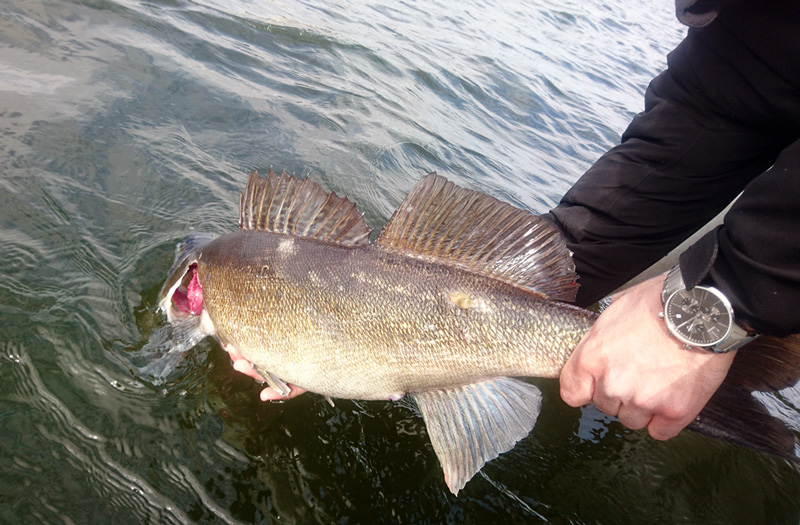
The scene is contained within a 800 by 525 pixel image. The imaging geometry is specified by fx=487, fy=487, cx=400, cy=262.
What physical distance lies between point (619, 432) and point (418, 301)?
1.96 meters

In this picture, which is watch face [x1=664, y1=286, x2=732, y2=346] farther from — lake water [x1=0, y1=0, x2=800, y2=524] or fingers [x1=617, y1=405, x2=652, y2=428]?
lake water [x1=0, y1=0, x2=800, y2=524]

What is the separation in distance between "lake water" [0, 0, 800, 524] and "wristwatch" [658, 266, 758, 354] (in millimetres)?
1548

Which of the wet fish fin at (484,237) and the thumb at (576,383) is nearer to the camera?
the thumb at (576,383)

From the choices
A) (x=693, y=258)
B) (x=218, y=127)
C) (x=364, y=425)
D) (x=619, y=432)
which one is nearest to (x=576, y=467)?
(x=619, y=432)

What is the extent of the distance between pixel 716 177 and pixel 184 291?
2.97m

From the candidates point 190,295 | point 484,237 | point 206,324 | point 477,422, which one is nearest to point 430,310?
point 484,237

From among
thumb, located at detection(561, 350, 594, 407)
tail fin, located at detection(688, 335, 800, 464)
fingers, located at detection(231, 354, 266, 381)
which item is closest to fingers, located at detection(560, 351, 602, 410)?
thumb, located at detection(561, 350, 594, 407)

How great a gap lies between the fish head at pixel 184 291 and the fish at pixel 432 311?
57 centimetres

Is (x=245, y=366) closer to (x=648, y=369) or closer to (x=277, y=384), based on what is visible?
(x=277, y=384)

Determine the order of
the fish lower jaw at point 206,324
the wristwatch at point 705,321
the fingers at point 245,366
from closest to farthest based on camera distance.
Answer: the wristwatch at point 705,321
the fingers at point 245,366
the fish lower jaw at point 206,324

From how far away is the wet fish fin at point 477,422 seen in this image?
2.04 m

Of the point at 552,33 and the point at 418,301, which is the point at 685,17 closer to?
the point at 418,301

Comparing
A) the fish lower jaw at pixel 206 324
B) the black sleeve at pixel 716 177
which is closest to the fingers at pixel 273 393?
the fish lower jaw at pixel 206 324

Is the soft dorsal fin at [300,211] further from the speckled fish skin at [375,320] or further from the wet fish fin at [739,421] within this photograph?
the wet fish fin at [739,421]
